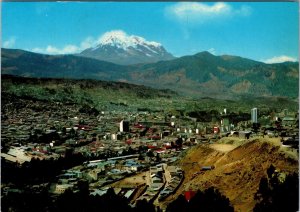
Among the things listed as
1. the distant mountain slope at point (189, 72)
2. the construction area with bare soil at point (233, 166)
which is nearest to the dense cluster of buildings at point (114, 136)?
the construction area with bare soil at point (233, 166)

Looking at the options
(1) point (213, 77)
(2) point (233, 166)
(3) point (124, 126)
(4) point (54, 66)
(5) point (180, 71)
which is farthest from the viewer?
(5) point (180, 71)

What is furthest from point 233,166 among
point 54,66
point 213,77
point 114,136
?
point 54,66

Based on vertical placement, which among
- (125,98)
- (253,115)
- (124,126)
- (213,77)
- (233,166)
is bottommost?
(233,166)

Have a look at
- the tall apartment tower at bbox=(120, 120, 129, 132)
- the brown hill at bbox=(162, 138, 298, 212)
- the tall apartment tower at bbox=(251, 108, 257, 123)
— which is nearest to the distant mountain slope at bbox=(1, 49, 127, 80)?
the tall apartment tower at bbox=(120, 120, 129, 132)

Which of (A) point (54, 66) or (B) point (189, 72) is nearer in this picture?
(A) point (54, 66)

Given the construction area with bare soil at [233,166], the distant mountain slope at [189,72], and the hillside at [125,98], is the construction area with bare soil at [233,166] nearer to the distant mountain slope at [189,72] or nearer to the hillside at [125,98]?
the hillside at [125,98]

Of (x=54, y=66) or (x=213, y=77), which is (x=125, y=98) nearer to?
(x=54, y=66)

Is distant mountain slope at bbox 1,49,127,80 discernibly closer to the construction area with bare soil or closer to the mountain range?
the mountain range
